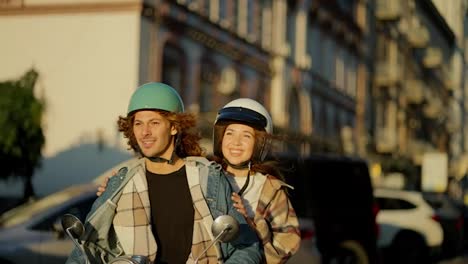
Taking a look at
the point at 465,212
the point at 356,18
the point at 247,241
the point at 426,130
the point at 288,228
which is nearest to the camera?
the point at 247,241

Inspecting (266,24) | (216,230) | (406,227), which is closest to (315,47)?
(266,24)

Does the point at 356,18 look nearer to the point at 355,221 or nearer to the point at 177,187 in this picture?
the point at 355,221

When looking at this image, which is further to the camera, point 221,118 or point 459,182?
point 459,182

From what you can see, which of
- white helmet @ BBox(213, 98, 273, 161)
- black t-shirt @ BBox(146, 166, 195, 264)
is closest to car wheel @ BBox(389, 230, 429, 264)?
white helmet @ BBox(213, 98, 273, 161)

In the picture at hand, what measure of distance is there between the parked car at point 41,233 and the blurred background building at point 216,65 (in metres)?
2.42

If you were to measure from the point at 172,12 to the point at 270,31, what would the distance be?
9.26 m

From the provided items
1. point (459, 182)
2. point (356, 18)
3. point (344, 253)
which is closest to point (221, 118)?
point (344, 253)

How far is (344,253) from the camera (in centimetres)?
1091

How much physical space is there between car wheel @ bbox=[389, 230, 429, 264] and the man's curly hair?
13953mm

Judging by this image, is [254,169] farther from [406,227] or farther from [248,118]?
[406,227]

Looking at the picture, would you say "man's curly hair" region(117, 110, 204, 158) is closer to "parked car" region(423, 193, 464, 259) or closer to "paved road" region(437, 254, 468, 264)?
"parked car" region(423, 193, 464, 259)

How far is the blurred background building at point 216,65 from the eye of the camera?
21500mm

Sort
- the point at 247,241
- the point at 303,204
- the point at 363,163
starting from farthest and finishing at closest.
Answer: the point at 363,163
the point at 303,204
the point at 247,241

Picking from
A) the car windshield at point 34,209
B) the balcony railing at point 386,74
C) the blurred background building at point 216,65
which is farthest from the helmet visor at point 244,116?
the balcony railing at point 386,74
